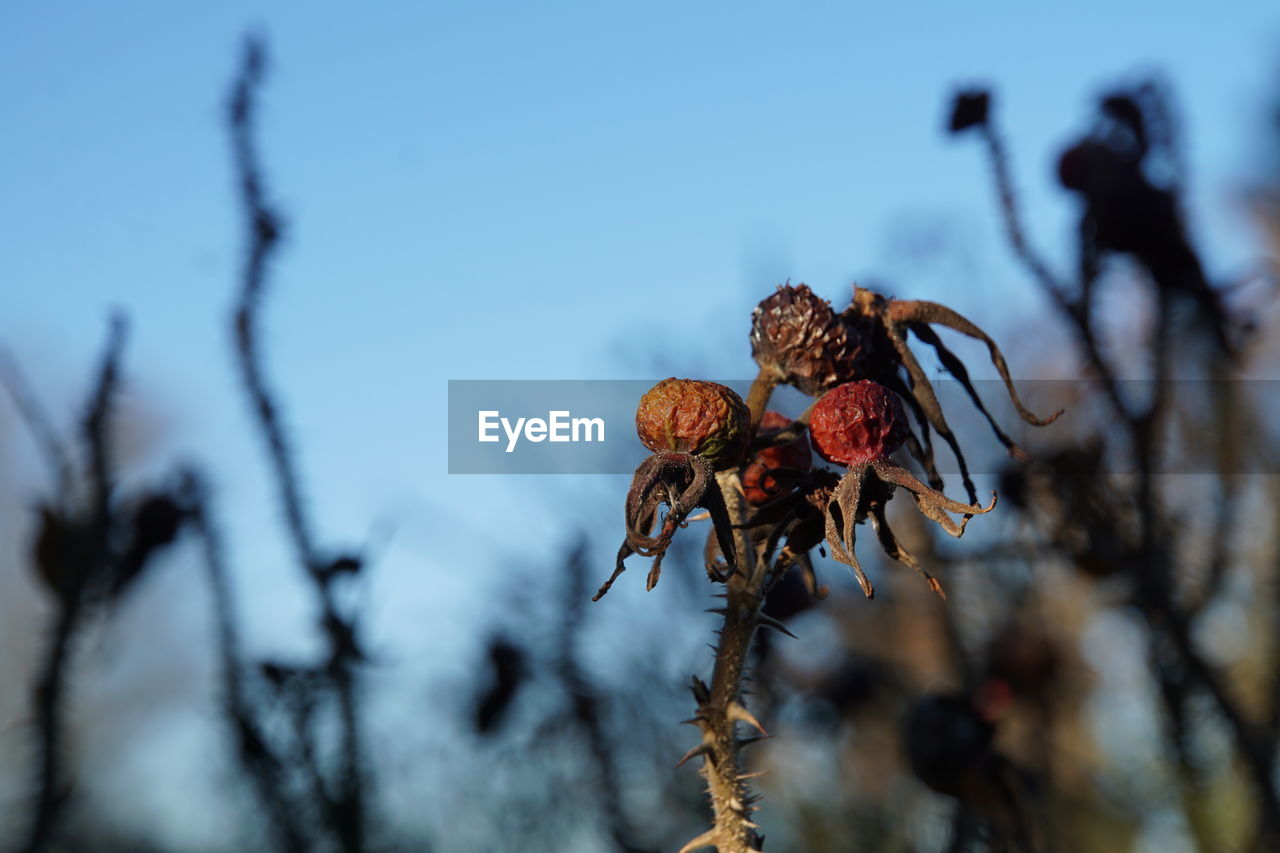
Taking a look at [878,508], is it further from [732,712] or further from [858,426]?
[732,712]

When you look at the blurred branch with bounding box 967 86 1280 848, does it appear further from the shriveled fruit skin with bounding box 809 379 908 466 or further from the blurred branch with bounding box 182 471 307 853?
the blurred branch with bounding box 182 471 307 853

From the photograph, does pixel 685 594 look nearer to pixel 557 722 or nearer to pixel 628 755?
pixel 628 755

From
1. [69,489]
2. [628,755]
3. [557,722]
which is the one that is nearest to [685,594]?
[628,755]

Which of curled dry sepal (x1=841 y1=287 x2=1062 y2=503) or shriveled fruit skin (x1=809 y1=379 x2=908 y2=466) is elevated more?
curled dry sepal (x1=841 y1=287 x2=1062 y2=503)

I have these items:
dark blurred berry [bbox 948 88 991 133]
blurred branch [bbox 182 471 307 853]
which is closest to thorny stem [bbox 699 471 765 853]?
dark blurred berry [bbox 948 88 991 133]

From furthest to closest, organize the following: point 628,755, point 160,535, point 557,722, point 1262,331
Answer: point 628,755 → point 557,722 → point 160,535 → point 1262,331

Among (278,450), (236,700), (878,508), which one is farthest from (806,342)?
(236,700)

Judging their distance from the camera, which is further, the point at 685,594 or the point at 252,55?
the point at 685,594
